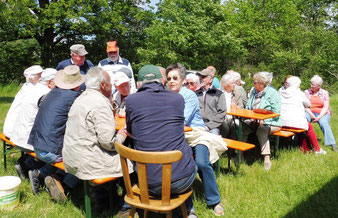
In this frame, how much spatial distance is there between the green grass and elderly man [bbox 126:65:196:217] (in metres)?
0.92

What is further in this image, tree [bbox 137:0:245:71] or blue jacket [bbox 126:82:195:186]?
tree [bbox 137:0:245:71]

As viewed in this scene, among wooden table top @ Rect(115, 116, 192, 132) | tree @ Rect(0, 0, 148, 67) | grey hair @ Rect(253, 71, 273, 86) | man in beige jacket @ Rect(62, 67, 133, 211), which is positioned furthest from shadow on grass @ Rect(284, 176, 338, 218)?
tree @ Rect(0, 0, 148, 67)

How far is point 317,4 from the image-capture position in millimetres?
35125

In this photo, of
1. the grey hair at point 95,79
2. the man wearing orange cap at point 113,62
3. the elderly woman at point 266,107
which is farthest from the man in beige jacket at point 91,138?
the elderly woman at point 266,107

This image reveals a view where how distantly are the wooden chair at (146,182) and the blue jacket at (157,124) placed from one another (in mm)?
112

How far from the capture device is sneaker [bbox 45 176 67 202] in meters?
3.62

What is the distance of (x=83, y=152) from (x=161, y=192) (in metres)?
0.93

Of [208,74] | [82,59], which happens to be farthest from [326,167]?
[82,59]

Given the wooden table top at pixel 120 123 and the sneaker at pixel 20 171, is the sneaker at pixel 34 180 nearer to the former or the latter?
the sneaker at pixel 20 171

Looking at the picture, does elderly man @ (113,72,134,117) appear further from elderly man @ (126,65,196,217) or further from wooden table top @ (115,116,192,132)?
elderly man @ (126,65,196,217)

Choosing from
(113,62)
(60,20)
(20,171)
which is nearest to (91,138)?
(20,171)

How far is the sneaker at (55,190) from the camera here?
3.62 metres

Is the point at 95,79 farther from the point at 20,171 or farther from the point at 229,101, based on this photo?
the point at 229,101

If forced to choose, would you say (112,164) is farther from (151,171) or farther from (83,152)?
(151,171)
